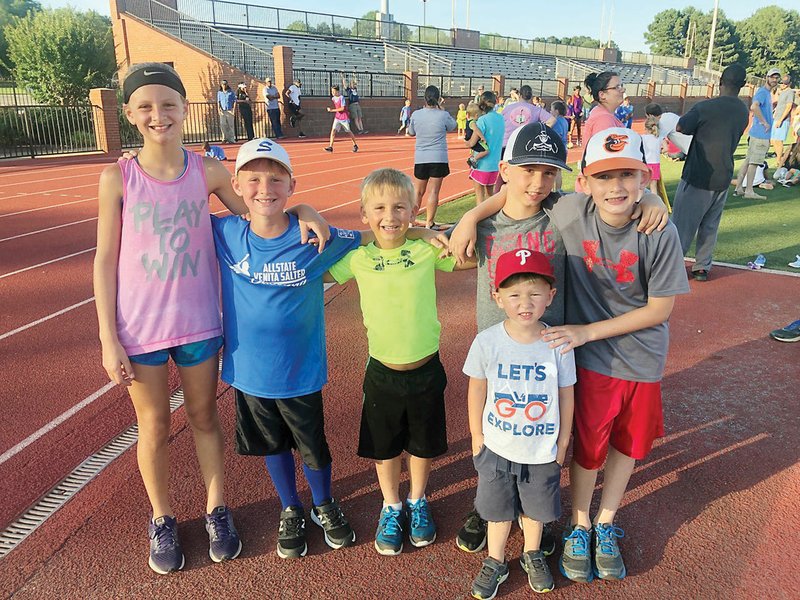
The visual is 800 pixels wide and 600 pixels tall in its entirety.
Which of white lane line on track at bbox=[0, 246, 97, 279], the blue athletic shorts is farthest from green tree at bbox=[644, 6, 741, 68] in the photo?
the blue athletic shorts

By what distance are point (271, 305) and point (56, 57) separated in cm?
2979

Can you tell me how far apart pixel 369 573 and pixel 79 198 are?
1234 centimetres

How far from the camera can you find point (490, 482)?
252 centimetres

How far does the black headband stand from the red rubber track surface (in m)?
2.11

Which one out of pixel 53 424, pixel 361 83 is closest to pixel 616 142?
pixel 53 424

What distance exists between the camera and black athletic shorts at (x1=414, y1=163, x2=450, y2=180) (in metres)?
9.40

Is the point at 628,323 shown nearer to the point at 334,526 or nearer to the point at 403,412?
the point at 403,412

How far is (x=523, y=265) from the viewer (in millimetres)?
2309

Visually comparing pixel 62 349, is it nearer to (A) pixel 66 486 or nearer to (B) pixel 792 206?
(A) pixel 66 486

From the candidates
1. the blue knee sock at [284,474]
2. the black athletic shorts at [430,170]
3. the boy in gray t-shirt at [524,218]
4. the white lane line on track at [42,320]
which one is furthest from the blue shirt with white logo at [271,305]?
the black athletic shorts at [430,170]

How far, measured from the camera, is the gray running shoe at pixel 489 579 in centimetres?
256

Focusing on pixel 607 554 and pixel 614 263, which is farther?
pixel 607 554

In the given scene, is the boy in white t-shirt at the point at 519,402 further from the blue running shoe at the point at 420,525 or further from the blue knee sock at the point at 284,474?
the blue knee sock at the point at 284,474

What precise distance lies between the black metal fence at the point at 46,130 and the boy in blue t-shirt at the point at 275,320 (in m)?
19.7
